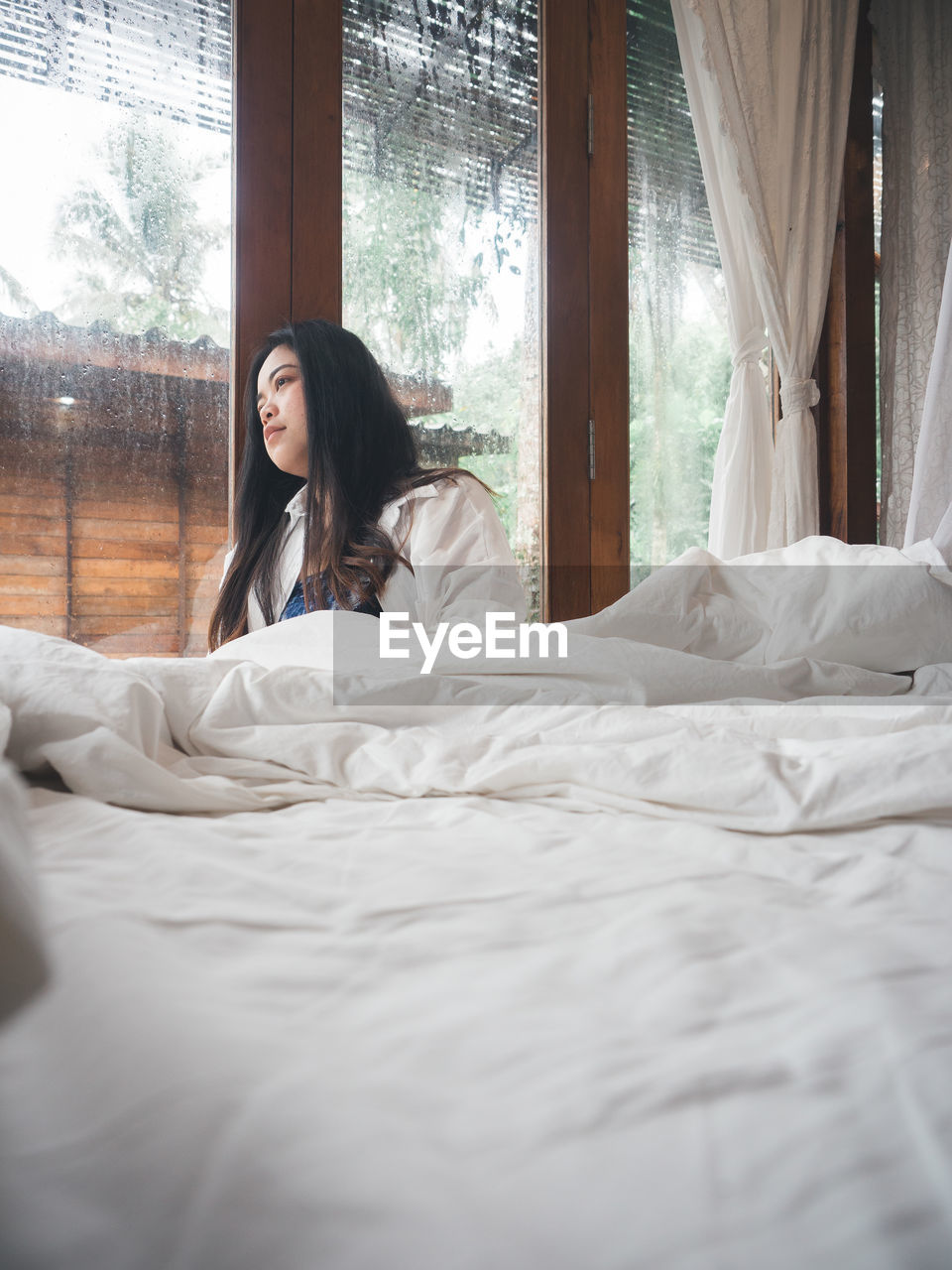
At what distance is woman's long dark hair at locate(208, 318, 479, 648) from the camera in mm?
1708

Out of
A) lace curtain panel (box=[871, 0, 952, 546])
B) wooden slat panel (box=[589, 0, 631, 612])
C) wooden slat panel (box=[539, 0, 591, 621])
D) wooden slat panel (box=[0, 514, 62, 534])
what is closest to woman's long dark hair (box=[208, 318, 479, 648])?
wooden slat panel (box=[0, 514, 62, 534])

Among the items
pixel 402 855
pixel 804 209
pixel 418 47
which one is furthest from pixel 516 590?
pixel 804 209

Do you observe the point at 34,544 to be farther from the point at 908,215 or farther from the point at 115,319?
the point at 908,215

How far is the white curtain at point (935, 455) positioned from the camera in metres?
1.84

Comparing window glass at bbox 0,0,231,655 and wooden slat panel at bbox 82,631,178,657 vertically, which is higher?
window glass at bbox 0,0,231,655

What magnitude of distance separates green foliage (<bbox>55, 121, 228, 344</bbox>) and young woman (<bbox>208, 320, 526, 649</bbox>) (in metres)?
0.21

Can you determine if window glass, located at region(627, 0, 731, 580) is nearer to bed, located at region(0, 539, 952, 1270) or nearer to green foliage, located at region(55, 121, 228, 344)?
green foliage, located at region(55, 121, 228, 344)

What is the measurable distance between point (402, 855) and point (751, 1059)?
0.86 ft

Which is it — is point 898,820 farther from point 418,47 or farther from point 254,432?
point 418,47

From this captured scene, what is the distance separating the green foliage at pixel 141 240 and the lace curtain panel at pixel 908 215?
190cm

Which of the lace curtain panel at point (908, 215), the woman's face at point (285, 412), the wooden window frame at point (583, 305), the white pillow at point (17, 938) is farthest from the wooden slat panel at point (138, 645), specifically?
the lace curtain panel at point (908, 215)

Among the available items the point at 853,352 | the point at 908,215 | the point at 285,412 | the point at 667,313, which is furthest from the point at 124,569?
the point at 908,215

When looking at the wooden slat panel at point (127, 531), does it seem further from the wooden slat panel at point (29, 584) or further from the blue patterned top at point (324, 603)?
the blue patterned top at point (324, 603)

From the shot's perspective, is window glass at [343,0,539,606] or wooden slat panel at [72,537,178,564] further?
window glass at [343,0,539,606]
